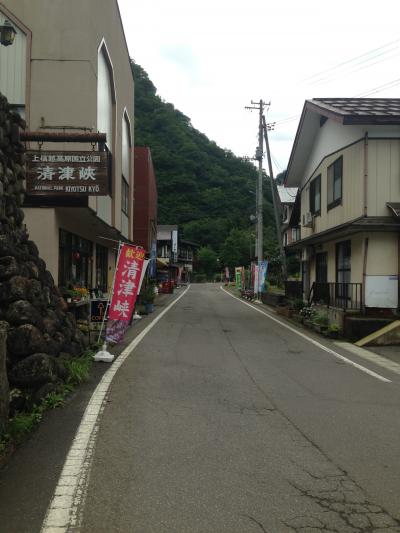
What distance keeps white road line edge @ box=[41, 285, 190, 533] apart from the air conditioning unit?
14.5 metres

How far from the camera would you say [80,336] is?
9.53 m

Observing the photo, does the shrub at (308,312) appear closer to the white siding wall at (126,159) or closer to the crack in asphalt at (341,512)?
the white siding wall at (126,159)

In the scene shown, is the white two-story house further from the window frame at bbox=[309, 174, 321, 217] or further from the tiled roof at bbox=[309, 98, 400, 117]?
the window frame at bbox=[309, 174, 321, 217]

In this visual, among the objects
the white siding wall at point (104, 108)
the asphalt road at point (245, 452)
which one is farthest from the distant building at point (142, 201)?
the asphalt road at point (245, 452)

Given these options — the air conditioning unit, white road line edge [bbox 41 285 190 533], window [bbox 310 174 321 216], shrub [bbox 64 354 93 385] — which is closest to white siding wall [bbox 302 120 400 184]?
window [bbox 310 174 321 216]

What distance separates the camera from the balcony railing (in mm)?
14630

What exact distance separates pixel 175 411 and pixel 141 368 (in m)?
2.95

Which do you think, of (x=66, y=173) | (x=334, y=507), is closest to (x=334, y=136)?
(x=66, y=173)

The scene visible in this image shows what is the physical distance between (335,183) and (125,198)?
468 inches

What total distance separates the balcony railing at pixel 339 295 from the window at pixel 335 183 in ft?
9.34

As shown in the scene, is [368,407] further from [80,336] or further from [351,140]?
[351,140]

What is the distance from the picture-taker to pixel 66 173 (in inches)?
459

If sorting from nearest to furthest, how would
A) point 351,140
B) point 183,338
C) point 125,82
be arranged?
1. point 183,338
2. point 351,140
3. point 125,82

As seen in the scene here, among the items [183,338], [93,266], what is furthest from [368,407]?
[93,266]
